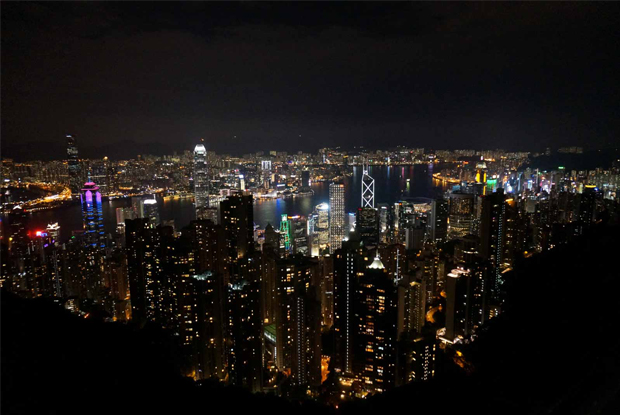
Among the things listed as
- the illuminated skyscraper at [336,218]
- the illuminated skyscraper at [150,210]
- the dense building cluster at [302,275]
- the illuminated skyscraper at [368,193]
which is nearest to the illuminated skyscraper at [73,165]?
the dense building cluster at [302,275]

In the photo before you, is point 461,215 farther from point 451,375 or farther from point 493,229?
point 451,375

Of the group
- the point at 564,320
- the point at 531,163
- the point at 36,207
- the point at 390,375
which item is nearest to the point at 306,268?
the point at 390,375

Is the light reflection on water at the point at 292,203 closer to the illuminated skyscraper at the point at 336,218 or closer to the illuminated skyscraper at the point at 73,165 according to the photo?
the illuminated skyscraper at the point at 73,165

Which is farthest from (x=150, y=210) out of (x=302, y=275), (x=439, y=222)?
(x=439, y=222)

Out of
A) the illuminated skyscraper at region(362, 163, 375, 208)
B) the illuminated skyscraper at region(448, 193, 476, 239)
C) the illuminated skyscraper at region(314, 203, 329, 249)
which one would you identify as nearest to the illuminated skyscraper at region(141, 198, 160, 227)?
the illuminated skyscraper at region(314, 203, 329, 249)

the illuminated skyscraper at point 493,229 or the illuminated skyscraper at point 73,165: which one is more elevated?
the illuminated skyscraper at point 73,165

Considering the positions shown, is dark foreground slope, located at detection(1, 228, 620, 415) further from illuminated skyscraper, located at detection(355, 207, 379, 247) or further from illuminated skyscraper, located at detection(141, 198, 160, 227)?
illuminated skyscraper, located at detection(141, 198, 160, 227)
